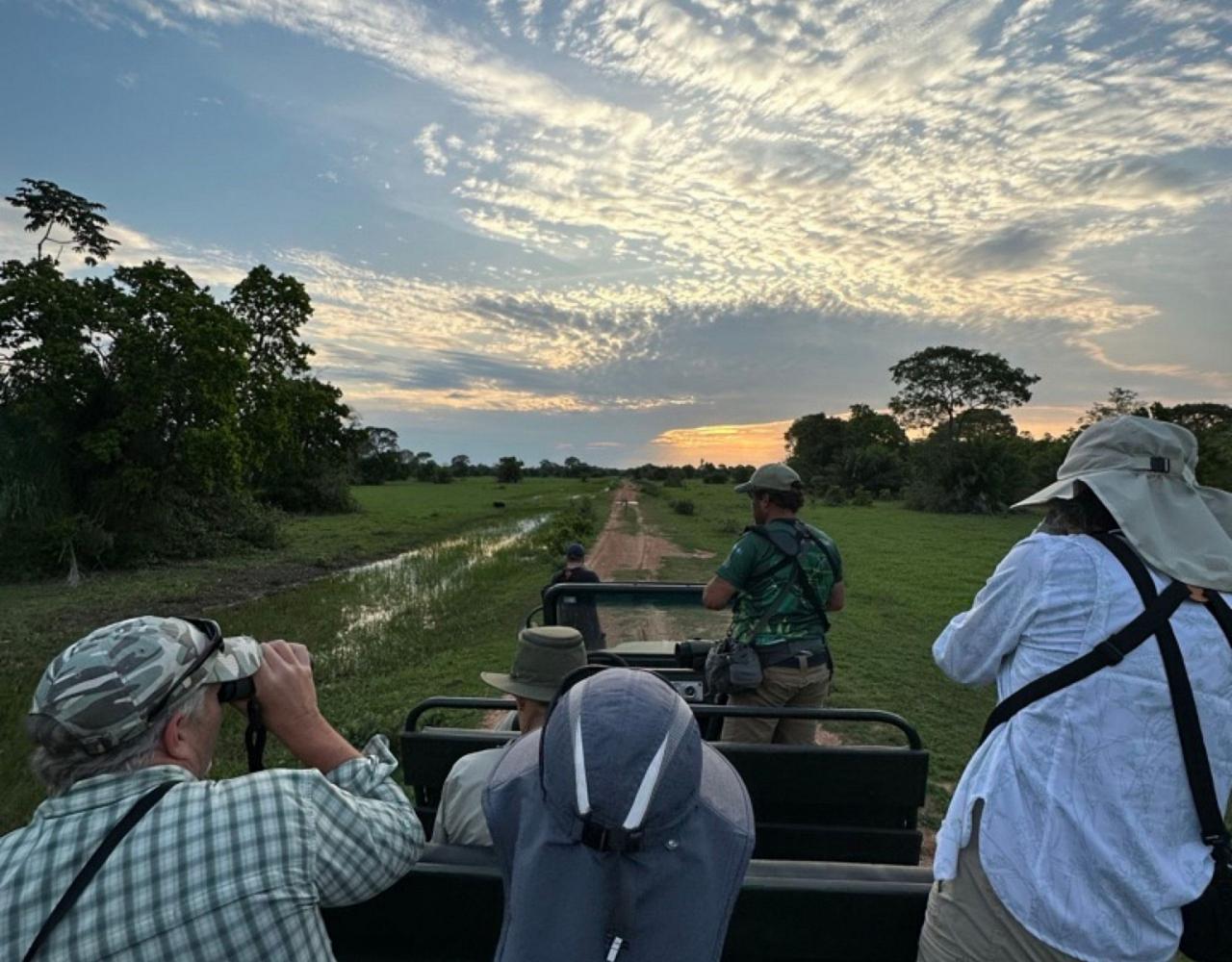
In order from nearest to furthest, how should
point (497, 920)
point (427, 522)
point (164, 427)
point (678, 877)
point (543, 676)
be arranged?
point (678, 877), point (497, 920), point (543, 676), point (164, 427), point (427, 522)

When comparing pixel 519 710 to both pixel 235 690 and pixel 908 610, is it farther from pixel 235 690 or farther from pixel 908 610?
pixel 908 610

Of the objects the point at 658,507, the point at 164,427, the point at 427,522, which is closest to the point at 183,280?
the point at 164,427

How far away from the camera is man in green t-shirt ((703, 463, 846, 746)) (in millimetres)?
3205

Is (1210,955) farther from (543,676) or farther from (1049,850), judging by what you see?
(543,676)

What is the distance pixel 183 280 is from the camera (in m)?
16.7

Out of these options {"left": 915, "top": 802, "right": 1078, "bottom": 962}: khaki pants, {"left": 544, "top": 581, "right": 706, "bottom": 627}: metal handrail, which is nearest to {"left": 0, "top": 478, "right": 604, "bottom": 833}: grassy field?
{"left": 544, "top": 581, "right": 706, "bottom": 627}: metal handrail

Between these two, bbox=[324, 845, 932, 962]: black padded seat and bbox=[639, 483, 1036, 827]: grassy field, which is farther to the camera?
bbox=[639, 483, 1036, 827]: grassy field

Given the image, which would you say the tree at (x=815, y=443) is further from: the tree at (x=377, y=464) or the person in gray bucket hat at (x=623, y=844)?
the person in gray bucket hat at (x=623, y=844)

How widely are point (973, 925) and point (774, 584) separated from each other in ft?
6.00

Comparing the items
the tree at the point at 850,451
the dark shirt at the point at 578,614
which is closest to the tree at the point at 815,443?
the tree at the point at 850,451

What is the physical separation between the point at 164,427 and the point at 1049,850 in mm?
19356

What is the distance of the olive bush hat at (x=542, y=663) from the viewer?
2219 mm

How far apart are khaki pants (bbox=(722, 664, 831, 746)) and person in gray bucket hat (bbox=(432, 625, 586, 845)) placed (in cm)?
115

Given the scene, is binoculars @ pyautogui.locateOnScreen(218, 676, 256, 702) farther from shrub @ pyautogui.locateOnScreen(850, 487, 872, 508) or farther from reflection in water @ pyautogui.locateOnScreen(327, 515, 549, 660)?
shrub @ pyautogui.locateOnScreen(850, 487, 872, 508)
